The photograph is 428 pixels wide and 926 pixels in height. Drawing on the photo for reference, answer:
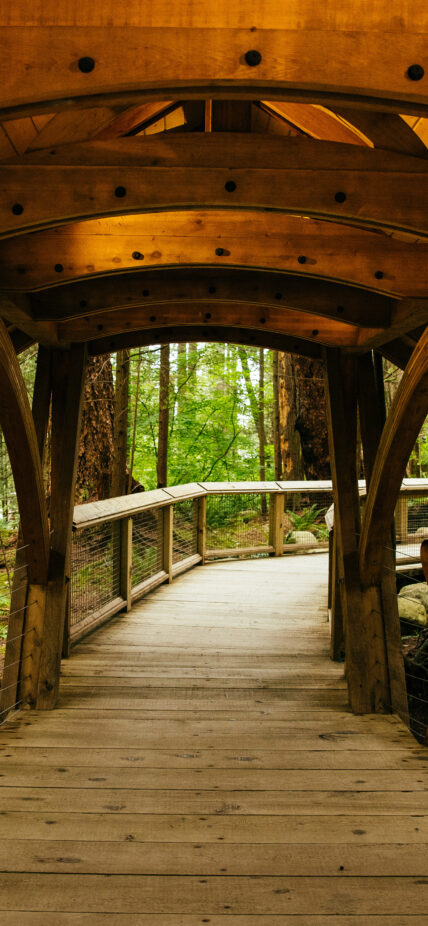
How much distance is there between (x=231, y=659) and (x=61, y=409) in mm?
2296

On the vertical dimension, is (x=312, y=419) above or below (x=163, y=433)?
above

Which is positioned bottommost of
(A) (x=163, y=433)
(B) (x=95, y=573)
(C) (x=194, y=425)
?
(B) (x=95, y=573)

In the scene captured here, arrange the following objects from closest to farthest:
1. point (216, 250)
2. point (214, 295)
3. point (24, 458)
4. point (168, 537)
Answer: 1. point (216, 250)
2. point (214, 295)
3. point (24, 458)
4. point (168, 537)

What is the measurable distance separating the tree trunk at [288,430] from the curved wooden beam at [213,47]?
35.8 feet

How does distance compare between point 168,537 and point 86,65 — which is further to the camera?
point 168,537

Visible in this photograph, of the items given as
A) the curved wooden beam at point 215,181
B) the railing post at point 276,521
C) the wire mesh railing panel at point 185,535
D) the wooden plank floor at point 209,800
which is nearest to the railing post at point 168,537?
the wire mesh railing panel at point 185,535

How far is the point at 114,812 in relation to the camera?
2539 millimetres

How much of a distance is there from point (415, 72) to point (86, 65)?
82 cm

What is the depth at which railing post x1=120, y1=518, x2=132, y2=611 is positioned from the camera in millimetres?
6020

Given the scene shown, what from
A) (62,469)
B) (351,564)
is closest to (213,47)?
(62,469)

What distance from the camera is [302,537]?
420 inches

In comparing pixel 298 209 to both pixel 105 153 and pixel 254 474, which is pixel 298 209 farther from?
pixel 254 474

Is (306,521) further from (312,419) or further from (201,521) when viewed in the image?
(201,521)

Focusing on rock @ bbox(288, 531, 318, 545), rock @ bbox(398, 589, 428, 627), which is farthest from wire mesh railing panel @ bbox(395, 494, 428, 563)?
rock @ bbox(288, 531, 318, 545)
